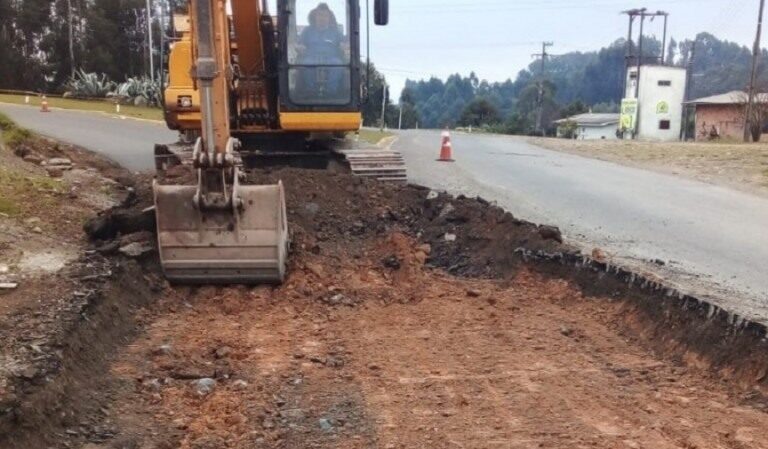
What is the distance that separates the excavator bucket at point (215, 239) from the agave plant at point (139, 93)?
108 feet

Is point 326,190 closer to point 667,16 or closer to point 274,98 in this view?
point 274,98

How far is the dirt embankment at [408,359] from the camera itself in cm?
408

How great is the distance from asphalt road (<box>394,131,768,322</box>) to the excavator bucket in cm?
335

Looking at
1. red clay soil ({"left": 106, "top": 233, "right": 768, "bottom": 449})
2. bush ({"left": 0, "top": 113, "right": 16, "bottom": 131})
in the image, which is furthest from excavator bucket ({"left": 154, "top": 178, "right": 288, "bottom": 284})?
bush ({"left": 0, "top": 113, "right": 16, "bottom": 131})

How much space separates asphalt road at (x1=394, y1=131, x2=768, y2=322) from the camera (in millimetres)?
7340

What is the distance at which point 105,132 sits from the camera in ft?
69.9

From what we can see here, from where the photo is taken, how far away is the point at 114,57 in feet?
168

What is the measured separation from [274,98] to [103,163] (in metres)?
4.49

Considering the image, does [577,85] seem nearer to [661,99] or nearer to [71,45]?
[661,99]

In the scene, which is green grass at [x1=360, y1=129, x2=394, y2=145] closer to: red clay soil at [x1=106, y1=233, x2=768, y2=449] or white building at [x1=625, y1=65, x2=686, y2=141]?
red clay soil at [x1=106, y1=233, x2=768, y2=449]

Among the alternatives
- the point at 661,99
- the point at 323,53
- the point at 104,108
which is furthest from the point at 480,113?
the point at 323,53

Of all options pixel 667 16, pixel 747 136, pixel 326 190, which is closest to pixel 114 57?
pixel 747 136

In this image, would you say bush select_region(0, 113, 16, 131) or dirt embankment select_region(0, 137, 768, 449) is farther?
bush select_region(0, 113, 16, 131)

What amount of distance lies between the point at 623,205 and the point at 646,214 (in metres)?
0.91
